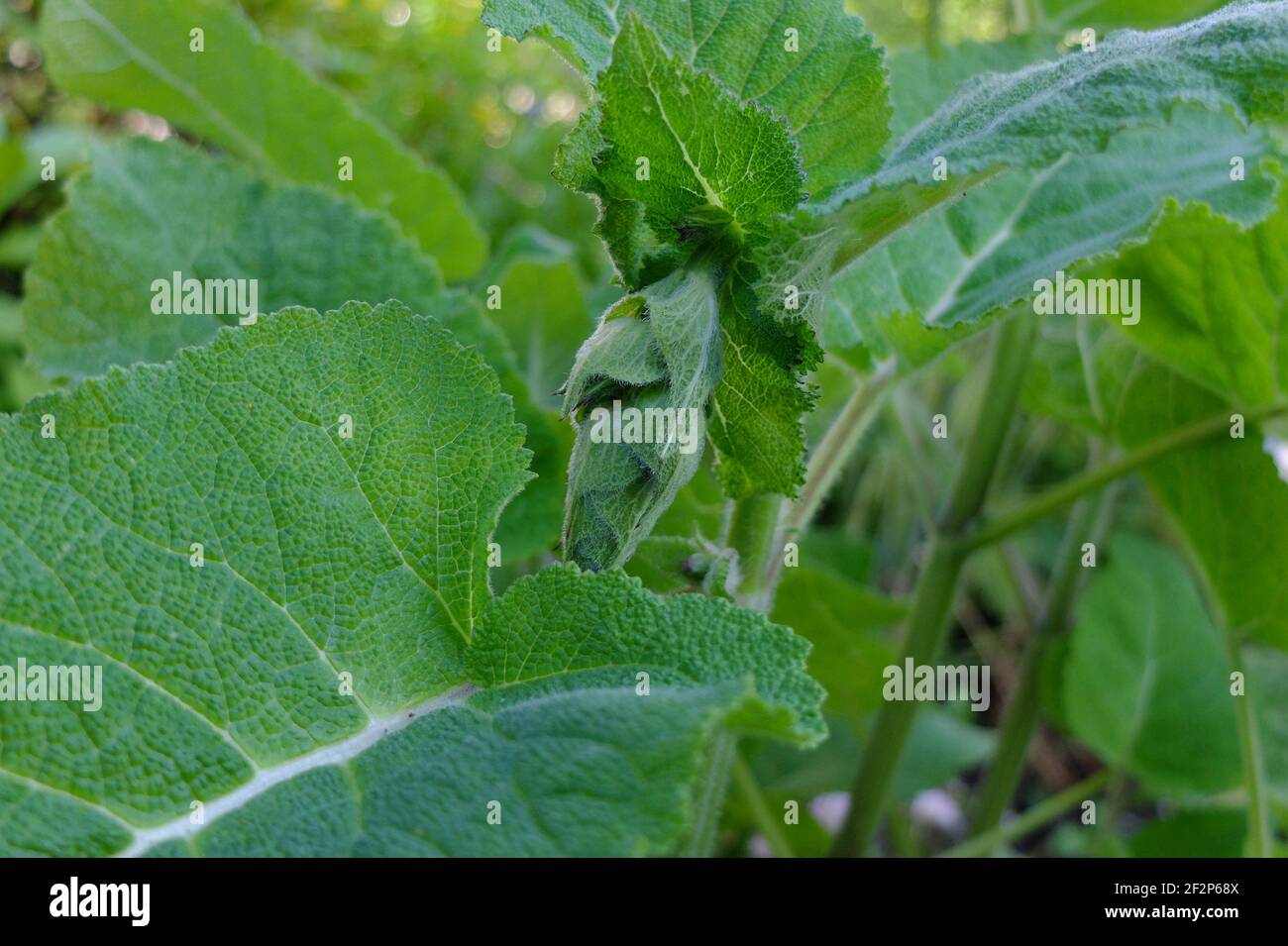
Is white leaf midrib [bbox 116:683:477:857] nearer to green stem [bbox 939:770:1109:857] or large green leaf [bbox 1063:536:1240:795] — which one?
green stem [bbox 939:770:1109:857]

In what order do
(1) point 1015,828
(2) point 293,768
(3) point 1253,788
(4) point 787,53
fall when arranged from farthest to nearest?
1. (1) point 1015,828
2. (3) point 1253,788
3. (4) point 787,53
4. (2) point 293,768

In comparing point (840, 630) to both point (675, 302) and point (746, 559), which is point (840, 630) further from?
point (675, 302)

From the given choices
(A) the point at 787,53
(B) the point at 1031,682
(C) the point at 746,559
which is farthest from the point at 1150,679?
(A) the point at 787,53

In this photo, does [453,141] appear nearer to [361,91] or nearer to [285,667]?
[361,91]

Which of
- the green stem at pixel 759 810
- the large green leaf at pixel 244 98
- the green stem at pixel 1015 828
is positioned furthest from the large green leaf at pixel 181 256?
the green stem at pixel 1015 828

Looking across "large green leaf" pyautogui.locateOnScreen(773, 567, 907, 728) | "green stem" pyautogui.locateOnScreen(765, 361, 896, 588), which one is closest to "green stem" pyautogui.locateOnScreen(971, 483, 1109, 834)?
"large green leaf" pyautogui.locateOnScreen(773, 567, 907, 728)
